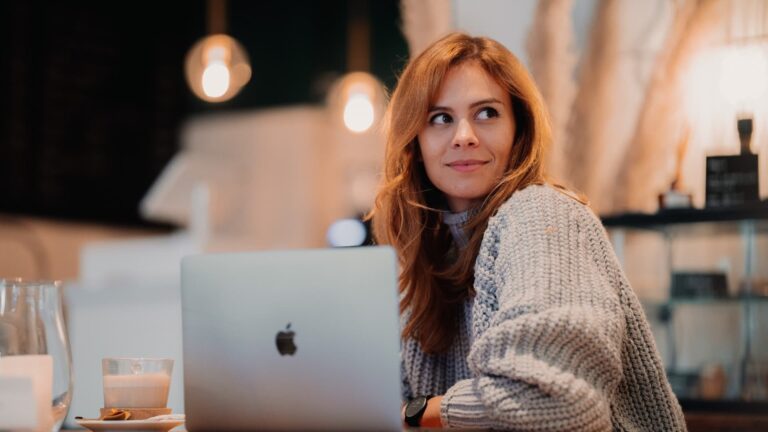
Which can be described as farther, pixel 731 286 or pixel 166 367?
pixel 731 286

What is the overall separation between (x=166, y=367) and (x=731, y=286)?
166 centimetres

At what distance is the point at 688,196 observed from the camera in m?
2.42

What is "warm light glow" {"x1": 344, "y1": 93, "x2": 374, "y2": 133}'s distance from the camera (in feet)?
14.6

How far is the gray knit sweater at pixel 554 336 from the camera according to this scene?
1222mm

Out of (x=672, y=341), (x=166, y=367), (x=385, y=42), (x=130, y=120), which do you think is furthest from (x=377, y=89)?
(x=166, y=367)

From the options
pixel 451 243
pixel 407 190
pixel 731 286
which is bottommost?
pixel 731 286

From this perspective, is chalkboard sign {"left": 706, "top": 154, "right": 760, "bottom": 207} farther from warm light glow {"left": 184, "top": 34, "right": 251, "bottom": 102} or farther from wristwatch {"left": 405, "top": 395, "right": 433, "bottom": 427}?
warm light glow {"left": 184, "top": 34, "right": 251, "bottom": 102}

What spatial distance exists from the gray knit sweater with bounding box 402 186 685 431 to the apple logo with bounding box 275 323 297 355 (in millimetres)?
293

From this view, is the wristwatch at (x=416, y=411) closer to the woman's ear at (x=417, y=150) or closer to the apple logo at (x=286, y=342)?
the apple logo at (x=286, y=342)

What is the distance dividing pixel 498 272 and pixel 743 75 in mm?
1362

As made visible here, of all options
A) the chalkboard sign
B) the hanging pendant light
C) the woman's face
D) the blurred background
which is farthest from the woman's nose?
the hanging pendant light

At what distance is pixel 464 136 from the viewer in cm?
166

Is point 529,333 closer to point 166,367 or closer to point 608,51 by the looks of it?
point 166,367

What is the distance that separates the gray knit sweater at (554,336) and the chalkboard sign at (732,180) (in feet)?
3.16
